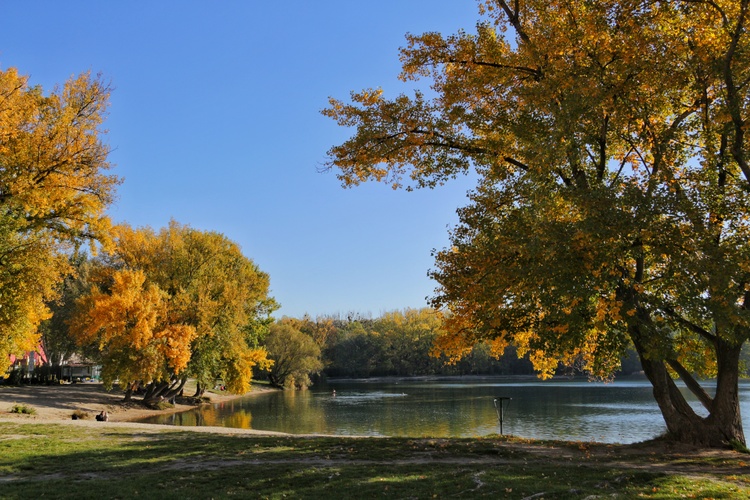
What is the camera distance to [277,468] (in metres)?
10.0

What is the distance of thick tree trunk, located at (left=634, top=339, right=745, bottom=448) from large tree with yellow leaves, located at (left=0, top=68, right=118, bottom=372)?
16.3m

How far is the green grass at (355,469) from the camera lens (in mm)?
7969

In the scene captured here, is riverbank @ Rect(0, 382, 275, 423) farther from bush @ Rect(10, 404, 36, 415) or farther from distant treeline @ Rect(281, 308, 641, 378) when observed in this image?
distant treeline @ Rect(281, 308, 641, 378)

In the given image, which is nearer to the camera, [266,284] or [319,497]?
[319,497]

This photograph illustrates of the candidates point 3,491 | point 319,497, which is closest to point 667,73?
point 319,497

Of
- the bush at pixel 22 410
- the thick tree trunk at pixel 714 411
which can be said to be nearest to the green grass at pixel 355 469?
the thick tree trunk at pixel 714 411

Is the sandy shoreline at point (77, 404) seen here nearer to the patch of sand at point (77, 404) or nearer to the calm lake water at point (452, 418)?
the patch of sand at point (77, 404)

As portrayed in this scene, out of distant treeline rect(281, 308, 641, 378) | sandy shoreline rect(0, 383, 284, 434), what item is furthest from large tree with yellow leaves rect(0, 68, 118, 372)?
distant treeline rect(281, 308, 641, 378)

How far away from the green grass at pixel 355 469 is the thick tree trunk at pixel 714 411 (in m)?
0.87

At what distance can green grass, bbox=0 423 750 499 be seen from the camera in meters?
7.97

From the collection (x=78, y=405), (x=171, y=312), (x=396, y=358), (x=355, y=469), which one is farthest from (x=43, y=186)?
(x=396, y=358)

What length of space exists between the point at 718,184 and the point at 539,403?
3616cm

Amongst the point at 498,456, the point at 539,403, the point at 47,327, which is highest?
the point at 47,327

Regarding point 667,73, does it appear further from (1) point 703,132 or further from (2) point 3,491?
(2) point 3,491
